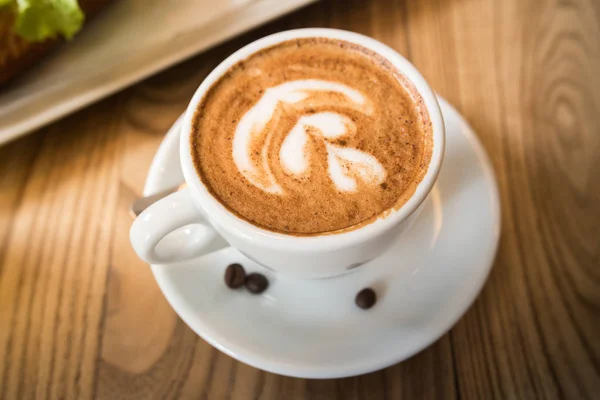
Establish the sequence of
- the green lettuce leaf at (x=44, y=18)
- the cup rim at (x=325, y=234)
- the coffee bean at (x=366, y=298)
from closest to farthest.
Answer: the cup rim at (x=325, y=234) → the coffee bean at (x=366, y=298) → the green lettuce leaf at (x=44, y=18)

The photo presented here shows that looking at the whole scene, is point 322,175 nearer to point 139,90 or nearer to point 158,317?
point 158,317

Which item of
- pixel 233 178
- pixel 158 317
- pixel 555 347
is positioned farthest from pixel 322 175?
pixel 555 347

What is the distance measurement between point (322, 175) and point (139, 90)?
76 centimetres

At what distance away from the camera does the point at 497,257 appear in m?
1.09

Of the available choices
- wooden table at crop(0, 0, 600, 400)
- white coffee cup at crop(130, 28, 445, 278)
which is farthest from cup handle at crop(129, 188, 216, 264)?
wooden table at crop(0, 0, 600, 400)

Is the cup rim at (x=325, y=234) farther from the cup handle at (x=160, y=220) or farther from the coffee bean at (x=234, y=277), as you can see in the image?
the coffee bean at (x=234, y=277)

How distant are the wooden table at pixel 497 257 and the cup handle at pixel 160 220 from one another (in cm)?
26

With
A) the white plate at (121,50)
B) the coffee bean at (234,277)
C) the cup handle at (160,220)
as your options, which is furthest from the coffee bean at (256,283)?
the white plate at (121,50)

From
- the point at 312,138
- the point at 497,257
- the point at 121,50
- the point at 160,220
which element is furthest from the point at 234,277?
the point at 121,50

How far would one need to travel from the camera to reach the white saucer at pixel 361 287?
0.86 meters

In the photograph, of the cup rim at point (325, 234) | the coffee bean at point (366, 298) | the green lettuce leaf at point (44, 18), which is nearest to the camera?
the cup rim at point (325, 234)

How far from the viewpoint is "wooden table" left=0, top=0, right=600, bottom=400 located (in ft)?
3.18

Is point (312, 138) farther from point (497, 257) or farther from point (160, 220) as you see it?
point (497, 257)

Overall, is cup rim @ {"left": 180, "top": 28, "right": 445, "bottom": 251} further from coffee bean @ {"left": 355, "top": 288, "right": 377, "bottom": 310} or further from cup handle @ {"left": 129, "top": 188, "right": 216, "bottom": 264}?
coffee bean @ {"left": 355, "top": 288, "right": 377, "bottom": 310}
